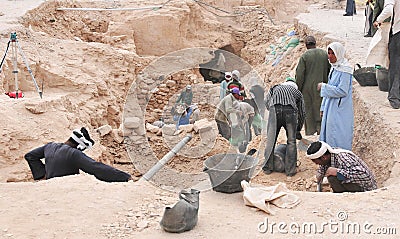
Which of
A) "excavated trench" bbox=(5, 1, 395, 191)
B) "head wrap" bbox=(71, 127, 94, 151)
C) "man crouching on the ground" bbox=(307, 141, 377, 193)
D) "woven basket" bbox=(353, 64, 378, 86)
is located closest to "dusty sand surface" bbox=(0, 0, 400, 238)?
"excavated trench" bbox=(5, 1, 395, 191)

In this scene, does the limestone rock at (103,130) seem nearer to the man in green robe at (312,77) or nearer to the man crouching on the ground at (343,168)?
the man in green robe at (312,77)

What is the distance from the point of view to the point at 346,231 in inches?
139

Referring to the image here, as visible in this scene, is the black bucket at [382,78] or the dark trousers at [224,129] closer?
the black bucket at [382,78]

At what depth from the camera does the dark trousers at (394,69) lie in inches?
231

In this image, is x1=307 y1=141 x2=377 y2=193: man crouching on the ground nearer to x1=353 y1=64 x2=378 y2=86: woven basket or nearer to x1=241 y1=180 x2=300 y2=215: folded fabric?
x1=241 y1=180 x2=300 y2=215: folded fabric

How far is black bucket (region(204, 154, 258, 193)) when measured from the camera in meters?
4.14

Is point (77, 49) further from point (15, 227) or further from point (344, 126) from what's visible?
point (15, 227)

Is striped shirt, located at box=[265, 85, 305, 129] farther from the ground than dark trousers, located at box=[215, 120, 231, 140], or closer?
farther from the ground

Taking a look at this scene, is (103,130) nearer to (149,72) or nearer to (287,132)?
(287,132)

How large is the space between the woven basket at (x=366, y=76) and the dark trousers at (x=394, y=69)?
1.19 meters

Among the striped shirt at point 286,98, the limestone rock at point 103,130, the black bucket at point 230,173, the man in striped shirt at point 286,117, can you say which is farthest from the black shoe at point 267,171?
the limestone rock at point 103,130

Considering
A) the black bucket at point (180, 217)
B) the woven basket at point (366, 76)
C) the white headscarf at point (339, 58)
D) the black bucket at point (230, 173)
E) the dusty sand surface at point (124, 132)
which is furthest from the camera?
the woven basket at point (366, 76)

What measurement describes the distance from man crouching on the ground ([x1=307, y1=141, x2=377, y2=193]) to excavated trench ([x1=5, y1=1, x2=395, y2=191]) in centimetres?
92

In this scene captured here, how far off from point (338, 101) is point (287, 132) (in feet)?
2.50
